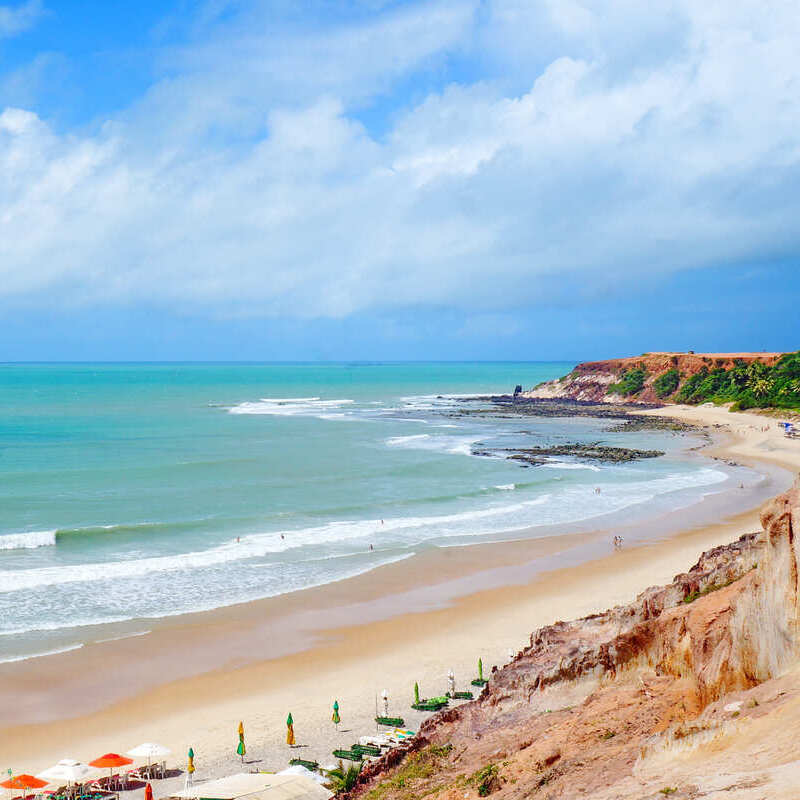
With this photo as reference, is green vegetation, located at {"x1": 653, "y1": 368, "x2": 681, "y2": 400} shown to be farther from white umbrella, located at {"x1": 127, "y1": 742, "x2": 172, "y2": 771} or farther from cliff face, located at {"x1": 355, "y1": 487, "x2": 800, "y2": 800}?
white umbrella, located at {"x1": 127, "y1": 742, "x2": 172, "y2": 771}

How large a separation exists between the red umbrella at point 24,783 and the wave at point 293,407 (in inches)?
3197

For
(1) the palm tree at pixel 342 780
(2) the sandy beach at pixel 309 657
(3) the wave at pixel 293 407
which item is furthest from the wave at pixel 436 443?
(1) the palm tree at pixel 342 780

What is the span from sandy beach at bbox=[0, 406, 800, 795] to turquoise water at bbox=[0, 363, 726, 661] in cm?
196

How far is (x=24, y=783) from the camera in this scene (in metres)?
15.0

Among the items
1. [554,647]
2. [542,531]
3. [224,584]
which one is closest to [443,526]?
[542,531]

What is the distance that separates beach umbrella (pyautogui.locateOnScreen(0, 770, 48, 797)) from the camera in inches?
591

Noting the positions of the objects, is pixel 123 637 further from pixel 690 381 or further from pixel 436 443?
pixel 690 381

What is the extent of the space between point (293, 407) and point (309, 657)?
92598 millimetres

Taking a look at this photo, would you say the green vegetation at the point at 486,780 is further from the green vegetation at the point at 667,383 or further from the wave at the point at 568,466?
the green vegetation at the point at 667,383

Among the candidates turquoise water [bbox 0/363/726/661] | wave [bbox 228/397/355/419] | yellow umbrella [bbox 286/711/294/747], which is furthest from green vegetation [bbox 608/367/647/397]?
yellow umbrella [bbox 286/711/294/747]

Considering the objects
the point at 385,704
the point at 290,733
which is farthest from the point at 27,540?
the point at 385,704

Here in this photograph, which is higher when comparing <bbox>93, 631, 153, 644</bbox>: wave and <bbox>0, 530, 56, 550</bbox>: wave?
<bbox>0, 530, 56, 550</bbox>: wave

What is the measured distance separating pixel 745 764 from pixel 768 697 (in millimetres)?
1524

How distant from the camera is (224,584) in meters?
29.2
